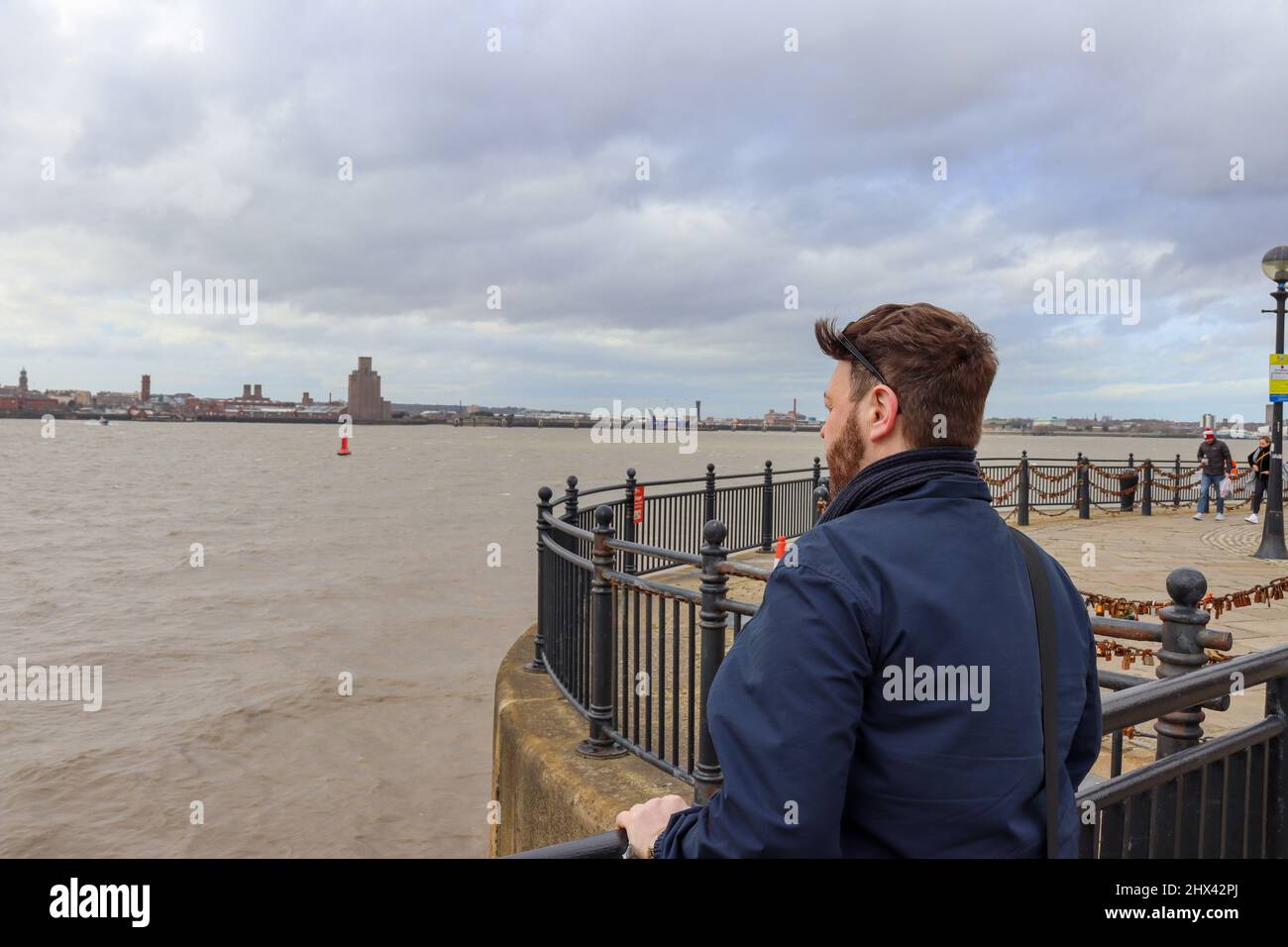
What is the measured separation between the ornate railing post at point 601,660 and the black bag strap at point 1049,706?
12.8 ft

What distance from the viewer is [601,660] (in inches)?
209

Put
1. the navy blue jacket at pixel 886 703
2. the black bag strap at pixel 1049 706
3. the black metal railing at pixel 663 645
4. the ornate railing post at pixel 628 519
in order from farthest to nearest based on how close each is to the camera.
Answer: the ornate railing post at pixel 628 519 → the black metal railing at pixel 663 645 → the black bag strap at pixel 1049 706 → the navy blue jacket at pixel 886 703

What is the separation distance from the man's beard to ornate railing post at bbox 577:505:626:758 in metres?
3.72

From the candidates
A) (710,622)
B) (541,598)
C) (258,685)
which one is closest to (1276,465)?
(541,598)

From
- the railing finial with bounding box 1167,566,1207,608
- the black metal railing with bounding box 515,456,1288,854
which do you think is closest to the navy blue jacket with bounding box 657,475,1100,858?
the black metal railing with bounding box 515,456,1288,854

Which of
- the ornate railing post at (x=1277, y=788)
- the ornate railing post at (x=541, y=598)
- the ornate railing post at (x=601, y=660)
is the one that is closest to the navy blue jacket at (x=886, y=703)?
the ornate railing post at (x=1277, y=788)

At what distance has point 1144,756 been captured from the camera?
5.57 metres

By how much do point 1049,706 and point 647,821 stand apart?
71 centimetres

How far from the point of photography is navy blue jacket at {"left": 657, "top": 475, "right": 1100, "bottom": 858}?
1335 mm

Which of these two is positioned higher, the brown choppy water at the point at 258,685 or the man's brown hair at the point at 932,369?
the man's brown hair at the point at 932,369

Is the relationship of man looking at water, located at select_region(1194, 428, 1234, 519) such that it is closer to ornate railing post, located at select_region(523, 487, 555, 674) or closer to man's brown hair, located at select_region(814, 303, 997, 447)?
ornate railing post, located at select_region(523, 487, 555, 674)

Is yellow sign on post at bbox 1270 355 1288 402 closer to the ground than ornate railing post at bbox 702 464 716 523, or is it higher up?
higher up

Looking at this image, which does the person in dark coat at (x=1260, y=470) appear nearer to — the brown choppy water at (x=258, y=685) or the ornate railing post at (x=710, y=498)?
the ornate railing post at (x=710, y=498)

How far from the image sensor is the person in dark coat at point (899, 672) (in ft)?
4.40
